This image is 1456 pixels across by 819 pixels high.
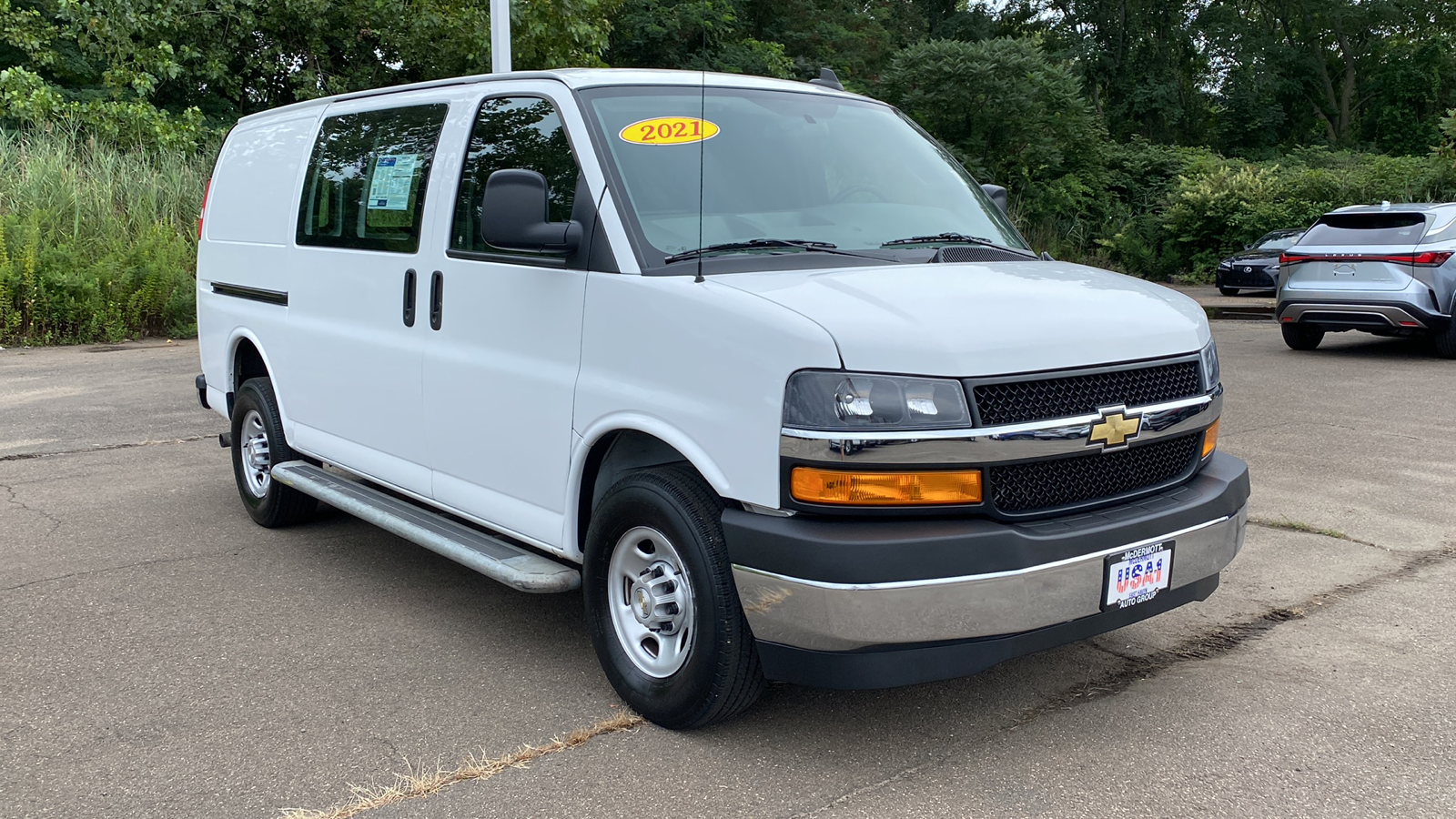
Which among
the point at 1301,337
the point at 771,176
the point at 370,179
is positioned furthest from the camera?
the point at 1301,337

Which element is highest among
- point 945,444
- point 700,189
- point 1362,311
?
point 700,189

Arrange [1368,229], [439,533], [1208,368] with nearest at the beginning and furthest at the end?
1. [1208,368]
2. [439,533]
3. [1368,229]

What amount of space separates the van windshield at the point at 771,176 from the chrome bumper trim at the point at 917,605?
45.7 inches

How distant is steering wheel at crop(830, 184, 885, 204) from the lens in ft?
14.1

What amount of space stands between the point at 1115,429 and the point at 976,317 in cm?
53

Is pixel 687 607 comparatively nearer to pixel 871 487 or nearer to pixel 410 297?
pixel 871 487

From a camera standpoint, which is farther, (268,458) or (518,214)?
(268,458)

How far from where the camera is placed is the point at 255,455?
632 cm

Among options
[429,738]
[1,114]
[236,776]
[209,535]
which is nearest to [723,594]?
[429,738]

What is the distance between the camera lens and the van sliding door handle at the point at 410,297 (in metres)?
4.73

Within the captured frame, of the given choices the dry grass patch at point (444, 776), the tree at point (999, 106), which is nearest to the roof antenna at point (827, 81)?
the dry grass patch at point (444, 776)

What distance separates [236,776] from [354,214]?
8.32 feet

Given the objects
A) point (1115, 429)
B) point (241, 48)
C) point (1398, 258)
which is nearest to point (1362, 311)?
point (1398, 258)

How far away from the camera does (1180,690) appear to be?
4078 millimetres
